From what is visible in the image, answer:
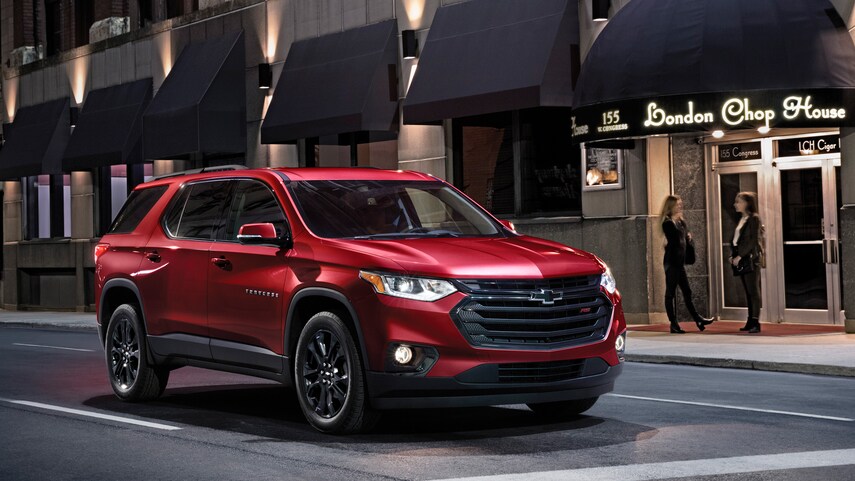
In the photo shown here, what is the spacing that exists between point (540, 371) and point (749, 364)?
6.58 meters

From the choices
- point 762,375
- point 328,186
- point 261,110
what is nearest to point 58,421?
point 328,186

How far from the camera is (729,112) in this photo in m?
18.2

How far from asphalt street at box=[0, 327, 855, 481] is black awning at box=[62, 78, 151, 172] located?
20187 mm

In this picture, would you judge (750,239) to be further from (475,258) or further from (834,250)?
(475,258)

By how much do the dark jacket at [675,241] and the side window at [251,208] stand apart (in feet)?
32.0

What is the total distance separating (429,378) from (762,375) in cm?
632

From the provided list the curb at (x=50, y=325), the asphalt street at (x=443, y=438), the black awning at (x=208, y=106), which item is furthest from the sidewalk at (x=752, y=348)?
the black awning at (x=208, y=106)

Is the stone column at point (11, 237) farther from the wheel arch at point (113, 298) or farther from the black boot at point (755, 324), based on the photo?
the wheel arch at point (113, 298)

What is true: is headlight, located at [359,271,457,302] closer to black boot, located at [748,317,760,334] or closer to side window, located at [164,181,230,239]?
side window, located at [164,181,230,239]

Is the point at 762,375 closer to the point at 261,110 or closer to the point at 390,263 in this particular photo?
the point at 390,263

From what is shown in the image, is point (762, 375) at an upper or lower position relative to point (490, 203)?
lower

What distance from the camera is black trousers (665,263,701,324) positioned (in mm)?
19219

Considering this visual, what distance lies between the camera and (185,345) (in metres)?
10.7

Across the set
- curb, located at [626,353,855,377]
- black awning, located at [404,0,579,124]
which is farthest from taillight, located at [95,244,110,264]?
black awning, located at [404,0,579,124]
